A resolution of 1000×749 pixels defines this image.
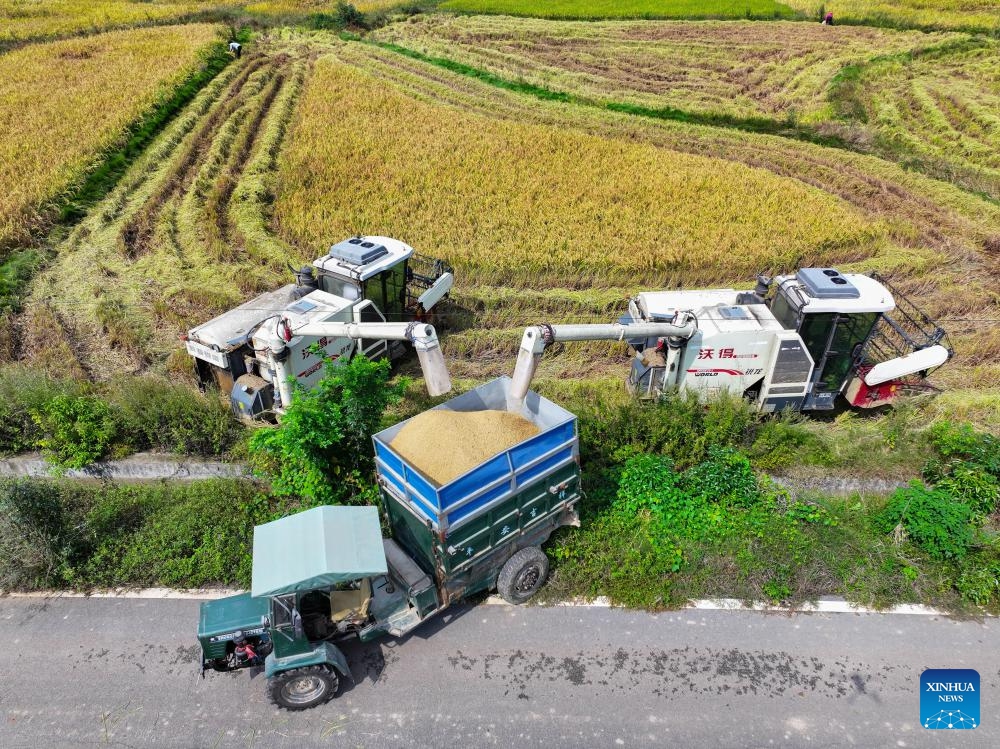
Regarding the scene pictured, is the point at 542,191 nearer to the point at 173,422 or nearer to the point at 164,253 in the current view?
the point at 164,253

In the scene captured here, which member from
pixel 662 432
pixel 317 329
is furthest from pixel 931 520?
pixel 317 329

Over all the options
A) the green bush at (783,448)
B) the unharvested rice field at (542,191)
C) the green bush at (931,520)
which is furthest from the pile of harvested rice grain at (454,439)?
the green bush at (931,520)

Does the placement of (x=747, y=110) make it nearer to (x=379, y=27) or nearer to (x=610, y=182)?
(x=610, y=182)

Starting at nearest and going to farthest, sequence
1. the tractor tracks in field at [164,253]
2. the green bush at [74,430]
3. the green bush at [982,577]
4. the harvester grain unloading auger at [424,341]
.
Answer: the harvester grain unloading auger at [424,341], the green bush at [982,577], the green bush at [74,430], the tractor tracks in field at [164,253]

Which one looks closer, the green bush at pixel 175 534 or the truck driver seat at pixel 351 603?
the truck driver seat at pixel 351 603

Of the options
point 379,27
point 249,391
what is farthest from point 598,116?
point 249,391

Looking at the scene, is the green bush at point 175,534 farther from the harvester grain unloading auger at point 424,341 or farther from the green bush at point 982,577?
the green bush at point 982,577
